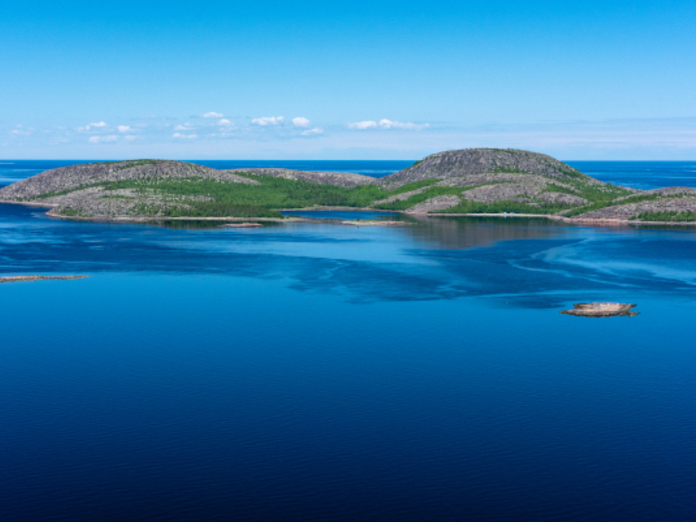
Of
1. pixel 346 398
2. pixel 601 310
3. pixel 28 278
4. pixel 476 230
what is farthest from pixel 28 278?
pixel 476 230

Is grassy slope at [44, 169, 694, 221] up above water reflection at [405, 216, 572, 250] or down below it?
above

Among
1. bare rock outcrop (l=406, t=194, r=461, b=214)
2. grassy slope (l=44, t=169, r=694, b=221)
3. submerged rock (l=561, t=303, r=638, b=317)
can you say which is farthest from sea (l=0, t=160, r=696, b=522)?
bare rock outcrop (l=406, t=194, r=461, b=214)

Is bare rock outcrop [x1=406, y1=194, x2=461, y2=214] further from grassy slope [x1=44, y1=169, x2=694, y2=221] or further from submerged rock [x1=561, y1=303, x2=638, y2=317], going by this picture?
submerged rock [x1=561, y1=303, x2=638, y2=317]

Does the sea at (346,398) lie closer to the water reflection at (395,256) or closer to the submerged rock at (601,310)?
the water reflection at (395,256)

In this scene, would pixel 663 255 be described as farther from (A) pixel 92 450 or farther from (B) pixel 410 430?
(A) pixel 92 450

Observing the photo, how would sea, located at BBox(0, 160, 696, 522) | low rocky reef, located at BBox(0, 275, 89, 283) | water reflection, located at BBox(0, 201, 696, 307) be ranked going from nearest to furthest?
sea, located at BBox(0, 160, 696, 522) < water reflection, located at BBox(0, 201, 696, 307) < low rocky reef, located at BBox(0, 275, 89, 283)

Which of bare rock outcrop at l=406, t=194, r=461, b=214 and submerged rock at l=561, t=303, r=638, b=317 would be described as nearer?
submerged rock at l=561, t=303, r=638, b=317

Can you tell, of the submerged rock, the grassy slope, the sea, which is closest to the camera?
the sea
